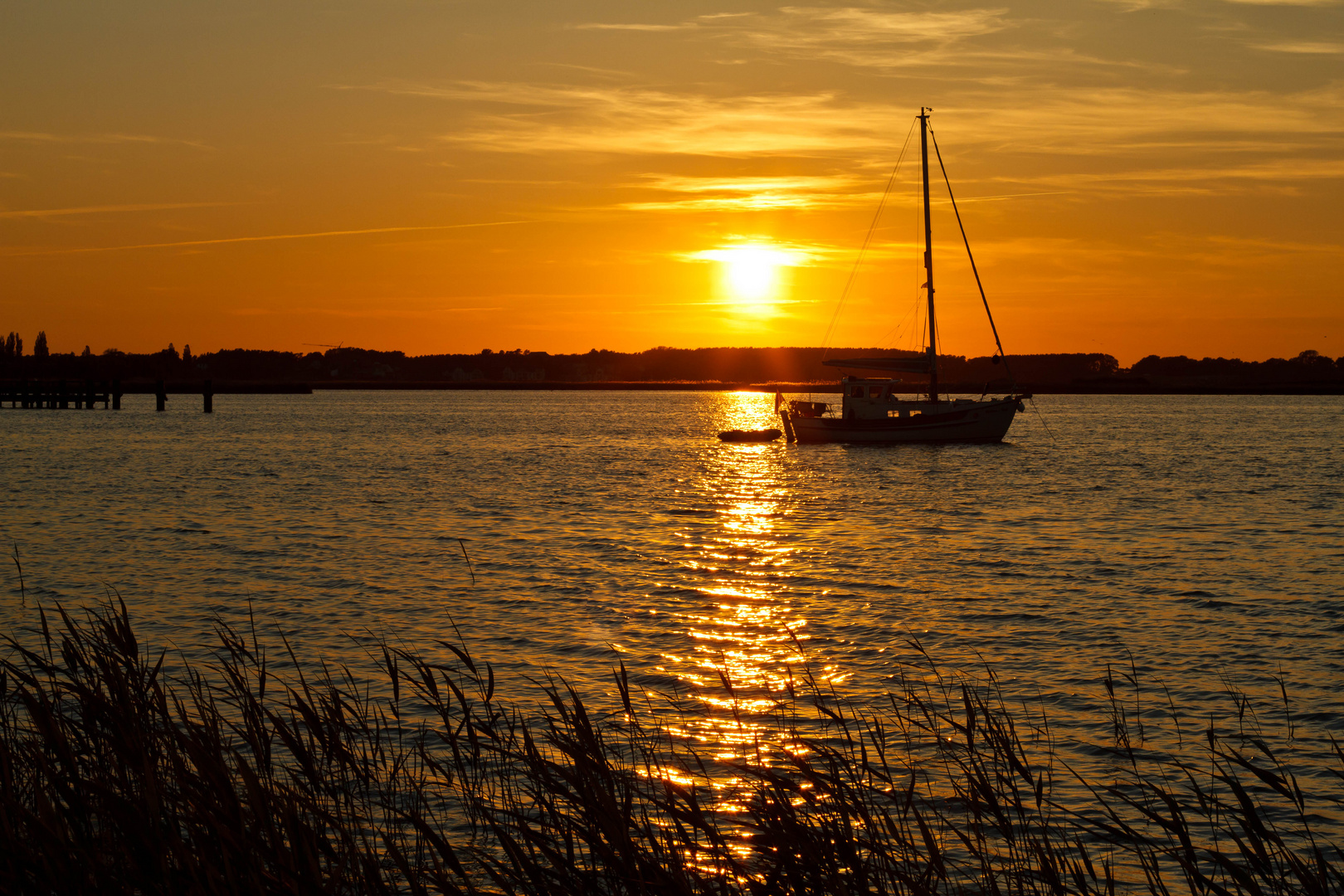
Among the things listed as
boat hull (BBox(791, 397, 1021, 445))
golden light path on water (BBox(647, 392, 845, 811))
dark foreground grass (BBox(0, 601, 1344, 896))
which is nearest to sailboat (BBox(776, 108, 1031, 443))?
boat hull (BBox(791, 397, 1021, 445))

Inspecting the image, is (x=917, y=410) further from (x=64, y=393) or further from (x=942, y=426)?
(x=64, y=393)

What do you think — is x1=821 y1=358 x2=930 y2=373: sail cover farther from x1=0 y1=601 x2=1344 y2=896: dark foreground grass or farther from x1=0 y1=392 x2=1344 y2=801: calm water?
x1=0 y1=601 x2=1344 y2=896: dark foreground grass

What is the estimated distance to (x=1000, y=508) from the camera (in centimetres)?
3819

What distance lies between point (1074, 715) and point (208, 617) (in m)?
12.3

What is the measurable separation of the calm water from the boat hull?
155 inches

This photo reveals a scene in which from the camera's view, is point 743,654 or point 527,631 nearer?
point 743,654

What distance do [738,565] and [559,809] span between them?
16.7m

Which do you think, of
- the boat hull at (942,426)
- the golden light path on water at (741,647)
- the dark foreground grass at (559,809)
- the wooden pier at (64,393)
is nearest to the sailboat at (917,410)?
the boat hull at (942,426)

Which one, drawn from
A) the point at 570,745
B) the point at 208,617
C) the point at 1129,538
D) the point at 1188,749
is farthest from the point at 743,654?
the point at 1129,538

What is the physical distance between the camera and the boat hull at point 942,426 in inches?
2512

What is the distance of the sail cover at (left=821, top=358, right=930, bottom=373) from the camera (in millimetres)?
61531

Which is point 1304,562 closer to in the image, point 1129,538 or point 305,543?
point 1129,538

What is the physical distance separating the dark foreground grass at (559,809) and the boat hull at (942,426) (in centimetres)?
5244

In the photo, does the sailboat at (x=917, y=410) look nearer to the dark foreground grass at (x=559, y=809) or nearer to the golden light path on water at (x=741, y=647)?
the golden light path on water at (x=741, y=647)
